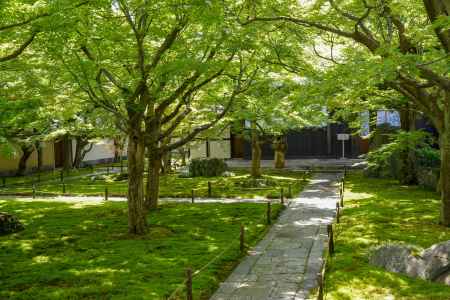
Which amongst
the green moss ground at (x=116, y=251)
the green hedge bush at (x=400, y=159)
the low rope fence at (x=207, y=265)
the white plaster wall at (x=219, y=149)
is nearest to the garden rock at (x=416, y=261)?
the low rope fence at (x=207, y=265)

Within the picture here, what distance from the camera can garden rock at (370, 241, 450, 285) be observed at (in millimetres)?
10289

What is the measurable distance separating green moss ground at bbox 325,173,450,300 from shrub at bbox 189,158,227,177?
37.4 ft

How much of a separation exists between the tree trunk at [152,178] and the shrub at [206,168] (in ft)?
49.7

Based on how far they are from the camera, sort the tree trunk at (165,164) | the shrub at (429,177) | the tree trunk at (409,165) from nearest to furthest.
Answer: the shrub at (429,177)
the tree trunk at (409,165)
the tree trunk at (165,164)

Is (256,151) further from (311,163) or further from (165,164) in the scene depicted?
(311,163)

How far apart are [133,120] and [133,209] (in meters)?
3.04

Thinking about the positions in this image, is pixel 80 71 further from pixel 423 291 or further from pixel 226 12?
pixel 423 291

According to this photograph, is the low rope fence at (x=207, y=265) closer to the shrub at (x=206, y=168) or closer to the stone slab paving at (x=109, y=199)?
the stone slab paving at (x=109, y=199)

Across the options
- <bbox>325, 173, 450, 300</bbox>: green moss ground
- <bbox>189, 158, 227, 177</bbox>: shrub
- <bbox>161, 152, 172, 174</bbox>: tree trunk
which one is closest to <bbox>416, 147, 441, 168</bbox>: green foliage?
<bbox>325, 173, 450, 300</bbox>: green moss ground

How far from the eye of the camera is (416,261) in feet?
35.6

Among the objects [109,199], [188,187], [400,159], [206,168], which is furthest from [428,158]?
[109,199]

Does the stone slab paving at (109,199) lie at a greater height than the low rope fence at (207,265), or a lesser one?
greater

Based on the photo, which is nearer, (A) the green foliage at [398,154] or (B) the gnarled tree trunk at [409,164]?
(A) the green foliage at [398,154]

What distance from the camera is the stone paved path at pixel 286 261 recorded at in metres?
10.3
